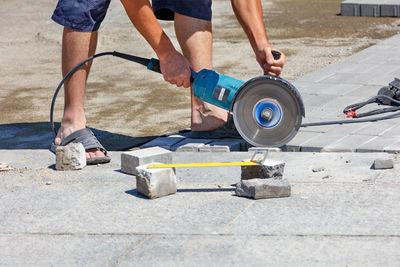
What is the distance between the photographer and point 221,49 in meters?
8.11

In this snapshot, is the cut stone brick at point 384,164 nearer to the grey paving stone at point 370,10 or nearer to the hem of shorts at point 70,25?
the hem of shorts at point 70,25

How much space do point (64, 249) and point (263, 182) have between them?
961 millimetres

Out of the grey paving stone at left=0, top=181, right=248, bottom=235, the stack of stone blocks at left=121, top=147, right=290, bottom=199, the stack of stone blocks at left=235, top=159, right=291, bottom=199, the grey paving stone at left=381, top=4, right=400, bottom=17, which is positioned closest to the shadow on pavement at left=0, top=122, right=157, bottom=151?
the grey paving stone at left=0, top=181, right=248, bottom=235

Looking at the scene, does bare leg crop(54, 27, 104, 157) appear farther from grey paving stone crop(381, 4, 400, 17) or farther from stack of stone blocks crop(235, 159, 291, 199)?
grey paving stone crop(381, 4, 400, 17)

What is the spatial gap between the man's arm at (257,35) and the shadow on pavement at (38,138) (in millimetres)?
1031

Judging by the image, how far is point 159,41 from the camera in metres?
4.06

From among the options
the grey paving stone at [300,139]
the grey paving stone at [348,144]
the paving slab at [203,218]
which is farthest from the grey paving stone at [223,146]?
the grey paving stone at [348,144]

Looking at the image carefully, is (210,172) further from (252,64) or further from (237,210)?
(252,64)

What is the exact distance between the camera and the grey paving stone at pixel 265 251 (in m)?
2.68

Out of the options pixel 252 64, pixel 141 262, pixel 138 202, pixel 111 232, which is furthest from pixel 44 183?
pixel 252 64

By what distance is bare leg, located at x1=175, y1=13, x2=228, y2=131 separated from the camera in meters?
4.63

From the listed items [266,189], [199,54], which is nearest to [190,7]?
[199,54]

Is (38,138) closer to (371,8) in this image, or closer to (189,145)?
(189,145)

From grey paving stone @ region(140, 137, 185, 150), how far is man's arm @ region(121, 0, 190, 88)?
56 cm
